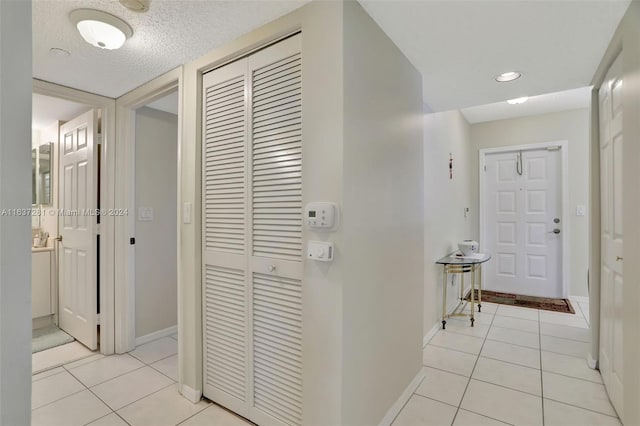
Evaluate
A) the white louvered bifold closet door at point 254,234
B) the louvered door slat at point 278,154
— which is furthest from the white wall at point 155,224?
the louvered door slat at point 278,154

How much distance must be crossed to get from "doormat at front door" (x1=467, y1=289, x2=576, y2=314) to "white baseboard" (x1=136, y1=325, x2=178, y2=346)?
12.0 ft

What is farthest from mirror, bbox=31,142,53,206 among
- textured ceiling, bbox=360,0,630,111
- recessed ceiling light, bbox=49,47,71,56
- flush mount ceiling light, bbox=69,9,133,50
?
textured ceiling, bbox=360,0,630,111

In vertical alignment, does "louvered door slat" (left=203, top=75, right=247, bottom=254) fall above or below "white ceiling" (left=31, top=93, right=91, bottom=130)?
below

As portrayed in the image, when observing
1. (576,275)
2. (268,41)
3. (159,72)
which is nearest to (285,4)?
(268,41)

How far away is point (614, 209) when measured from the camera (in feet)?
Answer: 6.44

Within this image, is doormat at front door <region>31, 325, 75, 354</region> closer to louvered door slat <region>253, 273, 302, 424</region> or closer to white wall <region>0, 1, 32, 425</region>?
louvered door slat <region>253, 273, 302, 424</region>

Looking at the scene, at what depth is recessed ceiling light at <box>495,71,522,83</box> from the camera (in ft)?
7.46

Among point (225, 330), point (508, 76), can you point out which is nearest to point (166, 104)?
point (225, 330)

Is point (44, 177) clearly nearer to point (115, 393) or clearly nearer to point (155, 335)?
point (155, 335)

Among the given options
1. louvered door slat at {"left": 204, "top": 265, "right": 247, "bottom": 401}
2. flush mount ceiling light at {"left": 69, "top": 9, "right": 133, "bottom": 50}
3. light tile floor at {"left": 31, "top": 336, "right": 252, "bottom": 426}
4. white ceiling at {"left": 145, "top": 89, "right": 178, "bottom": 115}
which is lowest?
light tile floor at {"left": 31, "top": 336, "right": 252, "bottom": 426}

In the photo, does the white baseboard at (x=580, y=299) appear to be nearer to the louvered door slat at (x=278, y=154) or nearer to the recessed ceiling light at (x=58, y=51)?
the louvered door slat at (x=278, y=154)

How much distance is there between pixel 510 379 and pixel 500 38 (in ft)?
7.45

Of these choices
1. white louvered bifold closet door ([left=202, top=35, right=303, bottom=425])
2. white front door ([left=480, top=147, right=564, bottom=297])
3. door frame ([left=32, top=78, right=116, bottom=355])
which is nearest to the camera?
white louvered bifold closet door ([left=202, top=35, right=303, bottom=425])

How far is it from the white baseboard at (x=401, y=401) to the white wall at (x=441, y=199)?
2.36 ft
